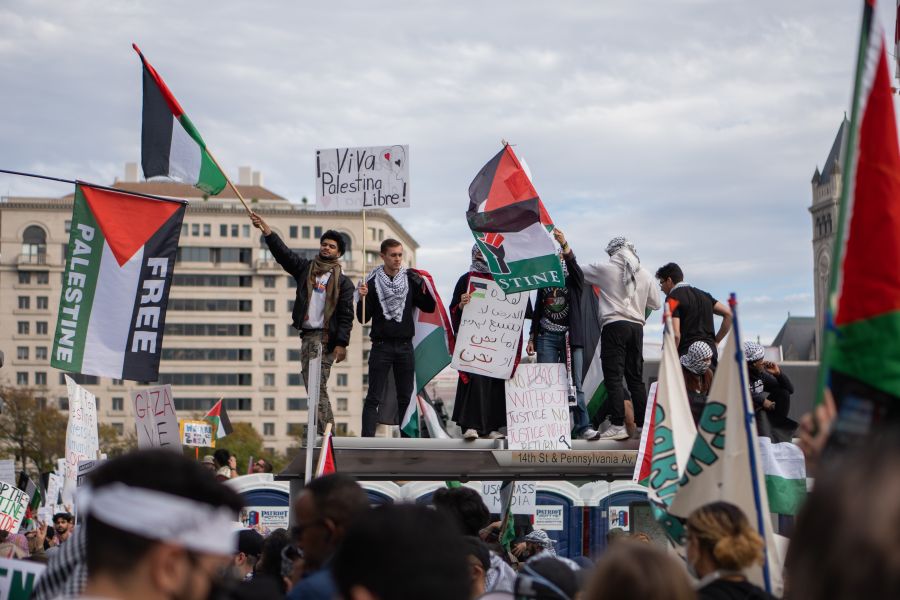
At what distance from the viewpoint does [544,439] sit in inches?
471

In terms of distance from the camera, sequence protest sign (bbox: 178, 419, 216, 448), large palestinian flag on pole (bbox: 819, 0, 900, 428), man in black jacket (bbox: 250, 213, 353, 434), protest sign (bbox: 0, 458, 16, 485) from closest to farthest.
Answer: large palestinian flag on pole (bbox: 819, 0, 900, 428) < man in black jacket (bbox: 250, 213, 353, 434) < protest sign (bbox: 0, 458, 16, 485) < protest sign (bbox: 178, 419, 216, 448)

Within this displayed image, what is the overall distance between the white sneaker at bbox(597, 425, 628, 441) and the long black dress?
105 cm

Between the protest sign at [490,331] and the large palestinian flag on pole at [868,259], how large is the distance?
8151mm

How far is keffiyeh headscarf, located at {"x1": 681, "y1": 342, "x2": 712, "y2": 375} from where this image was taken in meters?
10.7

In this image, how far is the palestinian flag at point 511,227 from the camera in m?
11.7

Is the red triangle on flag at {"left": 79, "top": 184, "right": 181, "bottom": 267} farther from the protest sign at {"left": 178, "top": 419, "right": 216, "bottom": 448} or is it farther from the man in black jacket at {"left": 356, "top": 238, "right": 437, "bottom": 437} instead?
the protest sign at {"left": 178, "top": 419, "right": 216, "bottom": 448}

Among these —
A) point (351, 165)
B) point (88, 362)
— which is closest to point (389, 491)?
point (351, 165)

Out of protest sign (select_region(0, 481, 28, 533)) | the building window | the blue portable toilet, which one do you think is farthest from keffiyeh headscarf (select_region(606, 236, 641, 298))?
the building window

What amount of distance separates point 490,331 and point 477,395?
27.4 inches

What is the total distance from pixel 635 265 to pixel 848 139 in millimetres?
8113

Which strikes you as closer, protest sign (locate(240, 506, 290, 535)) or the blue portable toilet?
protest sign (locate(240, 506, 290, 535))

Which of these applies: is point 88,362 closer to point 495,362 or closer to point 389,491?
point 495,362

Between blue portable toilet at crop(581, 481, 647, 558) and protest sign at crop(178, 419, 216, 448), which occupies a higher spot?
protest sign at crop(178, 419, 216, 448)

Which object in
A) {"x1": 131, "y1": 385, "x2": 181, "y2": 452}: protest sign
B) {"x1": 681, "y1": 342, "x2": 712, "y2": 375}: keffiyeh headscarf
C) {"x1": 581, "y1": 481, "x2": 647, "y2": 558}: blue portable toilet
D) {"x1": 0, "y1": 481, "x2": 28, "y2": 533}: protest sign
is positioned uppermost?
{"x1": 681, "y1": 342, "x2": 712, "y2": 375}: keffiyeh headscarf
